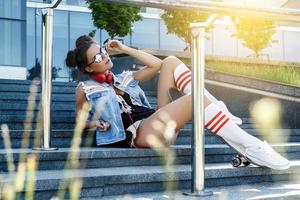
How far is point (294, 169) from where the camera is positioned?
394 cm

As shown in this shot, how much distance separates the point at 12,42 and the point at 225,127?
1323 centimetres

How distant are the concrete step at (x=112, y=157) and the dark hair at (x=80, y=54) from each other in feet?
2.52

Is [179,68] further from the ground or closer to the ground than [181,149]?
further from the ground

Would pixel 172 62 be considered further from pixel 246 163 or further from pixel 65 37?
pixel 65 37

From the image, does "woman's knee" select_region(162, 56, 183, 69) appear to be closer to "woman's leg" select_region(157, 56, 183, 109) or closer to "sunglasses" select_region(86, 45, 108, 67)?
"woman's leg" select_region(157, 56, 183, 109)

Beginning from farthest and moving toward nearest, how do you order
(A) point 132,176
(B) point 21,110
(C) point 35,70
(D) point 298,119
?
1. (C) point 35,70
2. (D) point 298,119
3. (B) point 21,110
4. (A) point 132,176

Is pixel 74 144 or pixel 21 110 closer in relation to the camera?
pixel 74 144

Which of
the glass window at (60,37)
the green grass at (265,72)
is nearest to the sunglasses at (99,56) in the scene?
the green grass at (265,72)

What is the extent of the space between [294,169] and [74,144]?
1766 millimetres

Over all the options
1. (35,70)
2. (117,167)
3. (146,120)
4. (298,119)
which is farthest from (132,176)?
(35,70)

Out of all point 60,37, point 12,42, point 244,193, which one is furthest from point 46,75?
point 60,37

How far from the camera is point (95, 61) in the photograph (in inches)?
164

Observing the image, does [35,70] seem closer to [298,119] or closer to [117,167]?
[298,119]

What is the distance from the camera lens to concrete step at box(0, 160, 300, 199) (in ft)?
9.86
